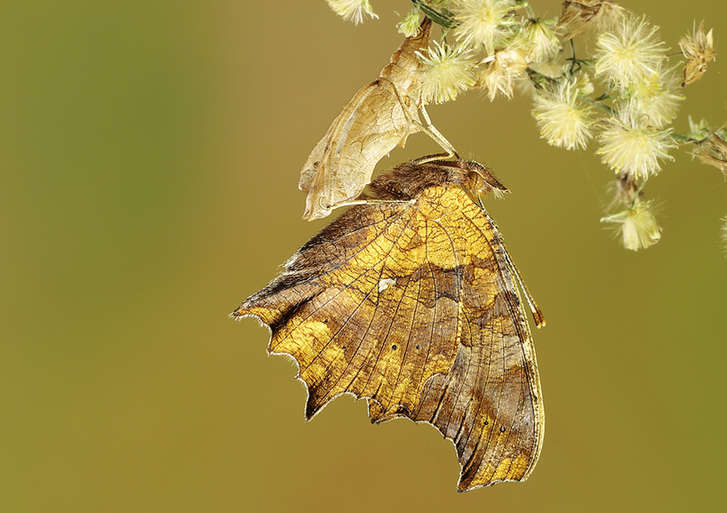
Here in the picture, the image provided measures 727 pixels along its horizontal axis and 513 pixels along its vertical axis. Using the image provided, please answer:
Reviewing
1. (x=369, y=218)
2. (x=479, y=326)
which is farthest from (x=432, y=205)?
(x=479, y=326)

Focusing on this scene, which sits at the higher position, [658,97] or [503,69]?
[658,97]

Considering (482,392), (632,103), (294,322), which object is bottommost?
(294,322)

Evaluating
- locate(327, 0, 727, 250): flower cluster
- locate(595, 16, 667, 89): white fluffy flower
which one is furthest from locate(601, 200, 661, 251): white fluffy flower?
locate(595, 16, 667, 89): white fluffy flower

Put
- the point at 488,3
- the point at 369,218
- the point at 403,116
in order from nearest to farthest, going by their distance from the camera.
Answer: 1. the point at 488,3
2. the point at 403,116
3. the point at 369,218

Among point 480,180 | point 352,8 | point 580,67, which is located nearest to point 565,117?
point 580,67

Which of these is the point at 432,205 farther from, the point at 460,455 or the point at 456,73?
the point at 460,455

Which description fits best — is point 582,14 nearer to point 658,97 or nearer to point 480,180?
point 658,97

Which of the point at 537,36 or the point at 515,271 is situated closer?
the point at 537,36
